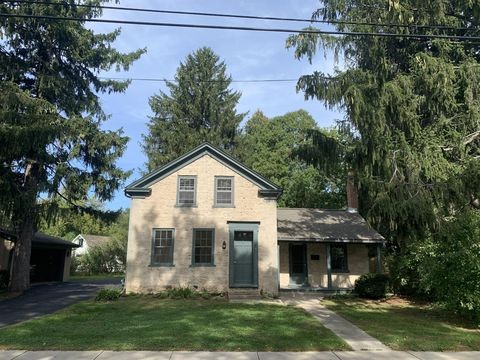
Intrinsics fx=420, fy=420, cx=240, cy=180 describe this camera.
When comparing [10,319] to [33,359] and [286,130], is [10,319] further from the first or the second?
[286,130]

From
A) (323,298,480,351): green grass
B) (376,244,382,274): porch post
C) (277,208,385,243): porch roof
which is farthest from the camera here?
(277,208,385,243): porch roof

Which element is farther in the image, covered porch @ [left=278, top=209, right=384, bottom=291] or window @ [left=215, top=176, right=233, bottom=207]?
covered porch @ [left=278, top=209, right=384, bottom=291]

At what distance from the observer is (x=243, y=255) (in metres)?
19.2

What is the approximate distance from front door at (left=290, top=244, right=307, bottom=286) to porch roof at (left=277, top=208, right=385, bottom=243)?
0.96 m

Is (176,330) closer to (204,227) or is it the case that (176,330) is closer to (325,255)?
(204,227)

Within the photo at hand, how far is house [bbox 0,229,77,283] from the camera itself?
27.0 m

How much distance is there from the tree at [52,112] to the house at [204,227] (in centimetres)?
537

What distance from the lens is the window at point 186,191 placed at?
64.3 ft

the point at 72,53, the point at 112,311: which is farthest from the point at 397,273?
the point at 72,53

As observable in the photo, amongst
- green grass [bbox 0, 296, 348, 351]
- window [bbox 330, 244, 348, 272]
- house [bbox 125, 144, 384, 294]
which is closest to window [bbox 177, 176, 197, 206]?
house [bbox 125, 144, 384, 294]

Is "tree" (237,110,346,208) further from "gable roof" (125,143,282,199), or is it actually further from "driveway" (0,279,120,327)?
"driveway" (0,279,120,327)

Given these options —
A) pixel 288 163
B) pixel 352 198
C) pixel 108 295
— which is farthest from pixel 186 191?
pixel 288 163

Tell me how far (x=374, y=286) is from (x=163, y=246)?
31.5 feet

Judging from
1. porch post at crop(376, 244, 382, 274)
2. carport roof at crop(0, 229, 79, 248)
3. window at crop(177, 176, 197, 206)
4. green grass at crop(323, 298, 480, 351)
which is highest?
window at crop(177, 176, 197, 206)
